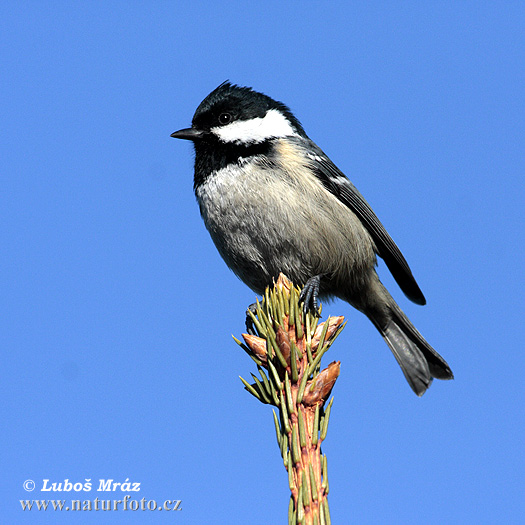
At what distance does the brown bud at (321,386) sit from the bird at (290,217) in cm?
94

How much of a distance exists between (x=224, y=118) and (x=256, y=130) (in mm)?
221

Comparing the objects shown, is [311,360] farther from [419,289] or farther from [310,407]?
[419,289]

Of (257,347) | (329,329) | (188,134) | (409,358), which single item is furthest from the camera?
(409,358)

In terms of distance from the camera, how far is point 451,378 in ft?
13.3

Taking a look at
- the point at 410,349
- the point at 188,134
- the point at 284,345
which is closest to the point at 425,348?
the point at 410,349

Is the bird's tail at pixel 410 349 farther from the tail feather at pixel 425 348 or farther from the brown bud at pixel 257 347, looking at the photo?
the brown bud at pixel 257 347

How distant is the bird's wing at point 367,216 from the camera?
3.80 meters

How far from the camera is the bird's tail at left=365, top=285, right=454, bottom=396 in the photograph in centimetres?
404

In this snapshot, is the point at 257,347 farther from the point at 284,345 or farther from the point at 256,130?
the point at 256,130

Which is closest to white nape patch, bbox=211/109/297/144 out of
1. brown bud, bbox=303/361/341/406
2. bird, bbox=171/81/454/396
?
bird, bbox=171/81/454/396

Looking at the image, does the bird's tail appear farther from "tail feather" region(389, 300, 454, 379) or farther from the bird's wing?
the bird's wing

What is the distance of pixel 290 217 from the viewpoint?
3348 millimetres

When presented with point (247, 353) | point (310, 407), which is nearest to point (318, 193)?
point (247, 353)

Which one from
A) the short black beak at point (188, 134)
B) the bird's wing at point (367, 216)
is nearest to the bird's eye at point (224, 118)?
the short black beak at point (188, 134)
